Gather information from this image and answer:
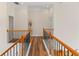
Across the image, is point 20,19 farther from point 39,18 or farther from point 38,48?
point 38,48

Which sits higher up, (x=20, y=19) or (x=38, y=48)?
(x=20, y=19)

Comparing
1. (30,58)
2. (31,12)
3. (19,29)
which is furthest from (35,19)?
(30,58)

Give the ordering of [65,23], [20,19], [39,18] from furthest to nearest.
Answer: [65,23] < [20,19] < [39,18]

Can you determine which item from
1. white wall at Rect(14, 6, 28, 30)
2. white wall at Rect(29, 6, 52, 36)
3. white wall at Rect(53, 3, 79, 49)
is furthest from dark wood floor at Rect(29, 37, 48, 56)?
white wall at Rect(53, 3, 79, 49)

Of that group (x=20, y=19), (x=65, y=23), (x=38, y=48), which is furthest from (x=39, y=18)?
(x=65, y=23)

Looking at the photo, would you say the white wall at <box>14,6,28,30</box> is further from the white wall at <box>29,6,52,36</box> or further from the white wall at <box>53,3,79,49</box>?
the white wall at <box>53,3,79,49</box>

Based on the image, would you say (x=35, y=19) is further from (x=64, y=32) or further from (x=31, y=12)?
(x=64, y=32)

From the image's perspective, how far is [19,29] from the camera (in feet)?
13.6

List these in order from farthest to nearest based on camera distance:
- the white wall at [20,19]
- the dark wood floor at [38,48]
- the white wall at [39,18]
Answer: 1. the white wall at [20,19]
2. the dark wood floor at [38,48]
3. the white wall at [39,18]

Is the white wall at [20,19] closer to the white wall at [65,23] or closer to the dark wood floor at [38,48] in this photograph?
the dark wood floor at [38,48]

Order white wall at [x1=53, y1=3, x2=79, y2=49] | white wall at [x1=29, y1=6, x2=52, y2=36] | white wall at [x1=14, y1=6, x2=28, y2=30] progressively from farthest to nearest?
white wall at [x1=53, y1=3, x2=79, y2=49], white wall at [x1=14, y1=6, x2=28, y2=30], white wall at [x1=29, y1=6, x2=52, y2=36]

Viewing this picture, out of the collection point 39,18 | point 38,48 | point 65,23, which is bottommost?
point 38,48

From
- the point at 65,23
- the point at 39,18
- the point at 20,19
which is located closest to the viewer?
the point at 39,18

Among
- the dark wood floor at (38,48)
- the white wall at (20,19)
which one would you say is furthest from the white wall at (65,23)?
the white wall at (20,19)
